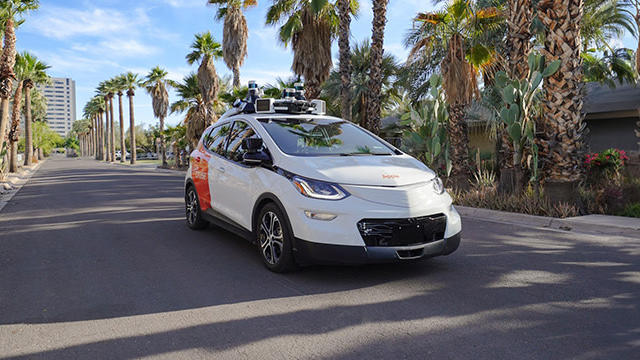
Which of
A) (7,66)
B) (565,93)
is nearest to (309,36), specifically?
(565,93)

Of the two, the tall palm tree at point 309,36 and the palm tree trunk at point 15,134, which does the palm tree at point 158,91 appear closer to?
the palm tree trunk at point 15,134

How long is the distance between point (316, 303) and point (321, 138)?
7.47 feet

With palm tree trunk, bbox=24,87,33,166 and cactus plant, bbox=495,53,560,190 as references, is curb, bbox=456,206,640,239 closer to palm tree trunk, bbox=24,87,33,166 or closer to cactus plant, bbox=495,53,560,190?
cactus plant, bbox=495,53,560,190

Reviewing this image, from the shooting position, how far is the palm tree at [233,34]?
1174 inches

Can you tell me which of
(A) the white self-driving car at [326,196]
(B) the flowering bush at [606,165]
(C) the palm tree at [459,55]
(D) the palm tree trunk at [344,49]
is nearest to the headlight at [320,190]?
(A) the white self-driving car at [326,196]

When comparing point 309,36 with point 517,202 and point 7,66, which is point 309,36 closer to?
point 517,202

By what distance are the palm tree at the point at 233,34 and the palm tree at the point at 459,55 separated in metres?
17.7

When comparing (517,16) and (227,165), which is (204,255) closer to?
(227,165)

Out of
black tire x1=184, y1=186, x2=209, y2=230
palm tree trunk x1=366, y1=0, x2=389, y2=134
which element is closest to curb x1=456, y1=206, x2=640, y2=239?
black tire x1=184, y1=186, x2=209, y2=230

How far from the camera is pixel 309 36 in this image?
730 inches

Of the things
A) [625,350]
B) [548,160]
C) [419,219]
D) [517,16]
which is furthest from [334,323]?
[517,16]

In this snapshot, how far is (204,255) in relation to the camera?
6141 mm

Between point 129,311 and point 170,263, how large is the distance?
1.64 metres

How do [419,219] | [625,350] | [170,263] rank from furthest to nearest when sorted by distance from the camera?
[170,263] < [419,219] < [625,350]
